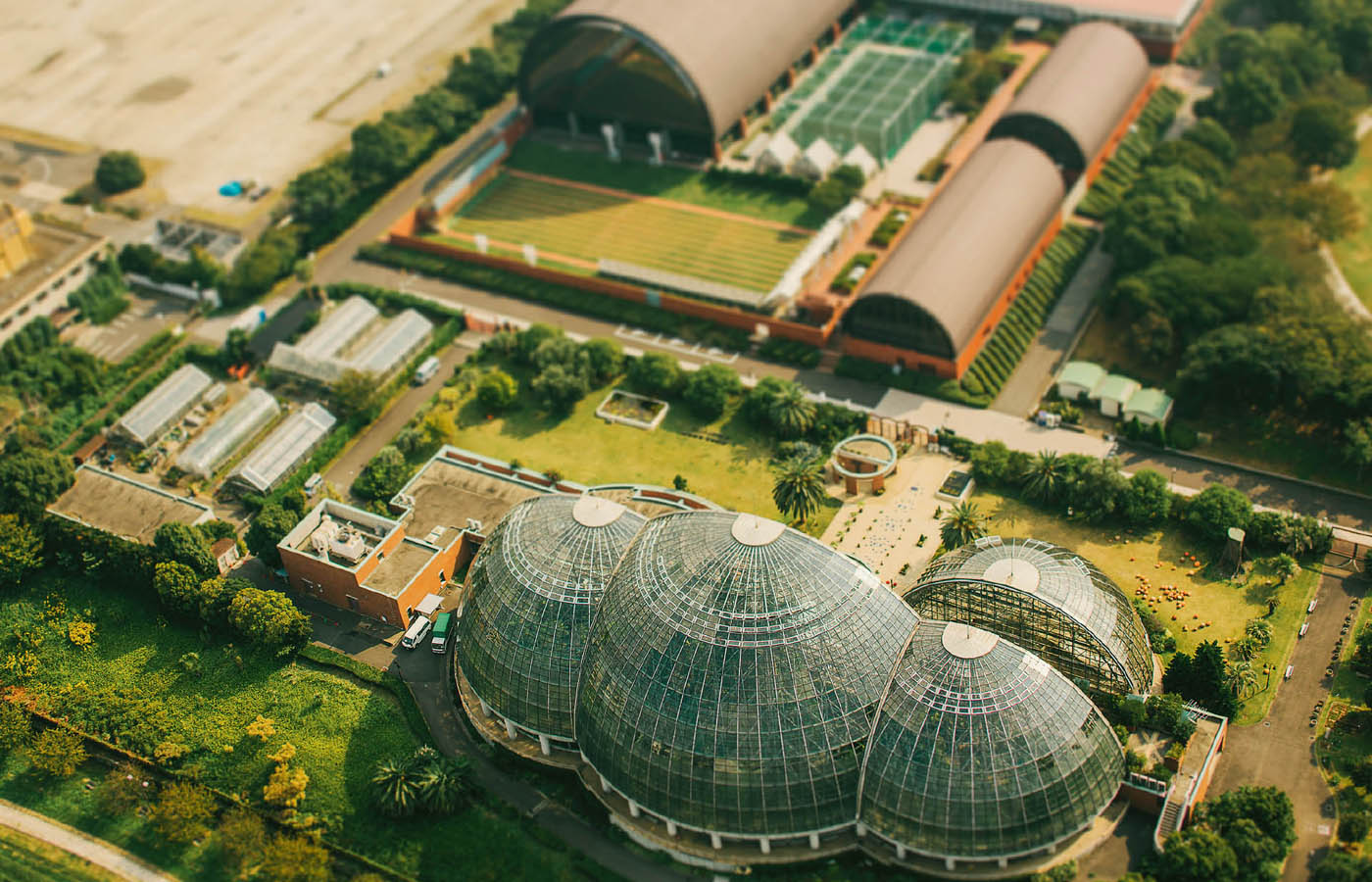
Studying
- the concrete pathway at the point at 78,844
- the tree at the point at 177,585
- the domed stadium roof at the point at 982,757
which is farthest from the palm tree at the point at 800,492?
the concrete pathway at the point at 78,844

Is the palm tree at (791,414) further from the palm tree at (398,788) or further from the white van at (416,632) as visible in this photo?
the palm tree at (398,788)

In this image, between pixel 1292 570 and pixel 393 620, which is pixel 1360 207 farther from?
pixel 393 620

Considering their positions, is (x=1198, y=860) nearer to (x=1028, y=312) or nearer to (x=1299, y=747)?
(x=1299, y=747)

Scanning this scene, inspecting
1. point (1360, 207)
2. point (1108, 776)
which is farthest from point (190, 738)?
point (1360, 207)

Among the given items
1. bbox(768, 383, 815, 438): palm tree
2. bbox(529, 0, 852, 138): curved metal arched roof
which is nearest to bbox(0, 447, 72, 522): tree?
bbox(768, 383, 815, 438): palm tree

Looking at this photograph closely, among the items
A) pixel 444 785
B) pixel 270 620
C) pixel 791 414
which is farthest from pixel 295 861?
pixel 791 414
